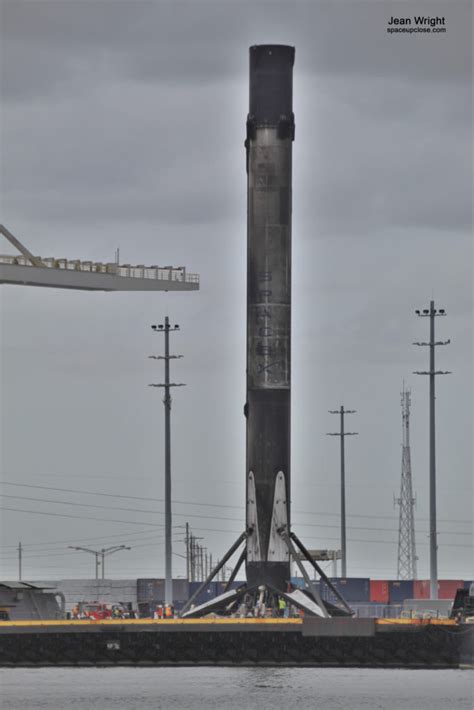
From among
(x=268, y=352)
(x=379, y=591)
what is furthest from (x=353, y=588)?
(x=268, y=352)

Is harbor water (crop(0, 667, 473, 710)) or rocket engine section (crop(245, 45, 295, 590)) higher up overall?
rocket engine section (crop(245, 45, 295, 590))

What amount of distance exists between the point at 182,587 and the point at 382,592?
14.2m

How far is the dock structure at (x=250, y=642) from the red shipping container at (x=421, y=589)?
53.3 meters

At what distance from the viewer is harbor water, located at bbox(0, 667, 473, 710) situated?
7062 centimetres

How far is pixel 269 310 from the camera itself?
8325 centimetres

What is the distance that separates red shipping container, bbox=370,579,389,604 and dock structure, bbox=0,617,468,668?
5435 cm

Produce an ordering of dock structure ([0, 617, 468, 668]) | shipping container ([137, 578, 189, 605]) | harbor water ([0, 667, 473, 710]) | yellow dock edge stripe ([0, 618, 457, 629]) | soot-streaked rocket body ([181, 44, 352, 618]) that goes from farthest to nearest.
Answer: shipping container ([137, 578, 189, 605])
soot-streaked rocket body ([181, 44, 352, 618])
yellow dock edge stripe ([0, 618, 457, 629])
dock structure ([0, 617, 468, 668])
harbor water ([0, 667, 473, 710])

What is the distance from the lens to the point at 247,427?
276ft

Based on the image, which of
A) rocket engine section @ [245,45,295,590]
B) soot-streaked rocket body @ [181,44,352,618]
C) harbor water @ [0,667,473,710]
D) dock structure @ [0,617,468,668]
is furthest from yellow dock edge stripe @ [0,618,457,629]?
rocket engine section @ [245,45,295,590]

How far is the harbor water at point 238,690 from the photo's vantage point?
2781 inches

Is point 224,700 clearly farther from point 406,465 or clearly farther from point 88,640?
point 406,465

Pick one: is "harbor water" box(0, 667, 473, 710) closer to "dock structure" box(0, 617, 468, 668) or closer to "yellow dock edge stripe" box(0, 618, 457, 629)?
"dock structure" box(0, 617, 468, 668)

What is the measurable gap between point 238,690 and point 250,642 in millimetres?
3657

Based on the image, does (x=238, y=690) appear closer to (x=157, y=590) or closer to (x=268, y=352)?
(x=268, y=352)
